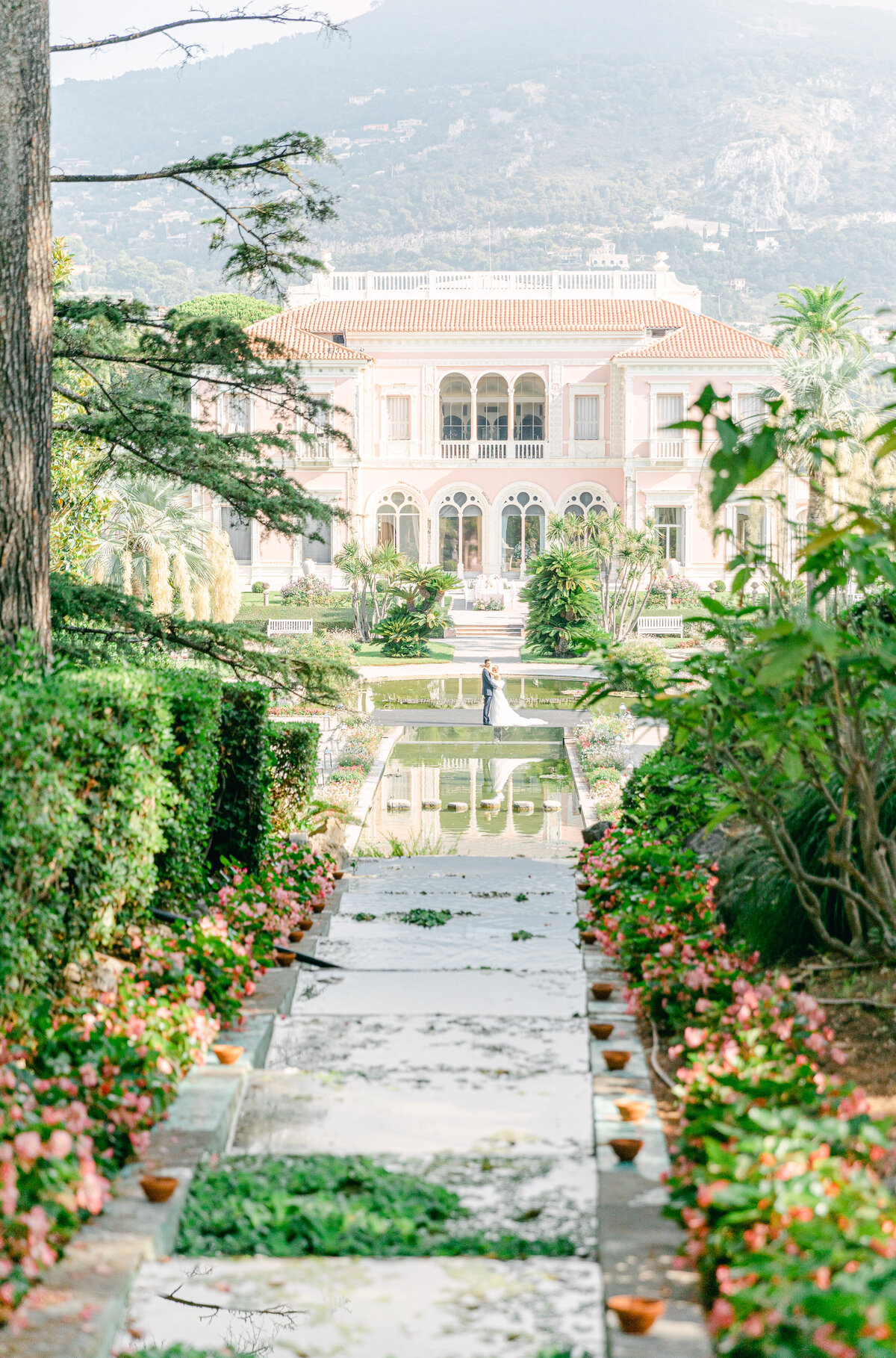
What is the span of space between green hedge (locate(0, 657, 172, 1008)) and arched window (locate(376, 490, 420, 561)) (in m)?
34.8

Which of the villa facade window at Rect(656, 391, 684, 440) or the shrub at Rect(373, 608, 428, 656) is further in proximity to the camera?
the villa facade window at Rect(656, 391, 684, 440)

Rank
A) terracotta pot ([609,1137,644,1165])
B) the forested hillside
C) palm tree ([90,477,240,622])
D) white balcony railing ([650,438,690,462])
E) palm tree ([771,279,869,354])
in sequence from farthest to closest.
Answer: the forested hillside
white balcony railing ([650,438,690,462])
palm tree ([771,279,869,354])
palm tree ([90,477,240,622])
terracotta pot ([609,1137,644,1165])

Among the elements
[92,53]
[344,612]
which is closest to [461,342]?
[344,612]

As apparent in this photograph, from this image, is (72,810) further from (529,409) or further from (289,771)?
(529,409)

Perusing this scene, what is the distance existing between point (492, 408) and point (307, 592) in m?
11.2

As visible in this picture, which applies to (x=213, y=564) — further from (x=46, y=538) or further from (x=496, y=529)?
(x=496, y=529)

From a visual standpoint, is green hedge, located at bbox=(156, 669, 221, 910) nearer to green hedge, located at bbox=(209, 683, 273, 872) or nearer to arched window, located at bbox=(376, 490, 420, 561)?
green hedge, located at bbox=(209, 683, 273, 872)

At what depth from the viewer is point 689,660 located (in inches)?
201

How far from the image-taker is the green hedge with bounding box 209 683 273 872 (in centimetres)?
745

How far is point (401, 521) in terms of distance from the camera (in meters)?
40.4

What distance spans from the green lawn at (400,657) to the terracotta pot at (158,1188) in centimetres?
2245

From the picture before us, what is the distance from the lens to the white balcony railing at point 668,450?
125 ft

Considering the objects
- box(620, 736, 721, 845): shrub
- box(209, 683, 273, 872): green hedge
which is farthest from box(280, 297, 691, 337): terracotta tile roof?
box(209, 683, 273, 872): green hedge

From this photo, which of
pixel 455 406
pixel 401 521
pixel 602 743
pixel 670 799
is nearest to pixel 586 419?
pixel 455 406
